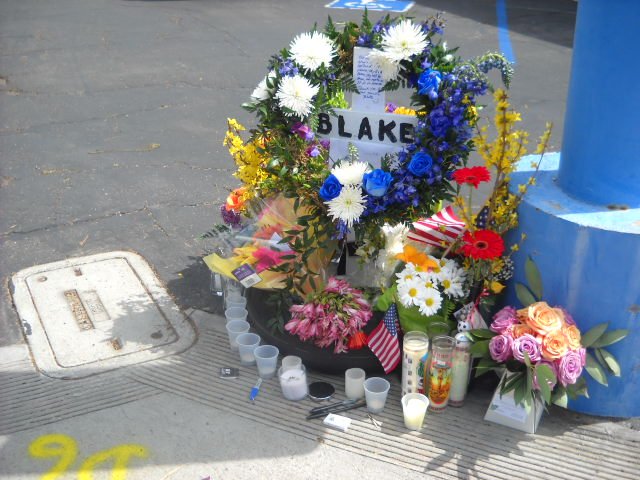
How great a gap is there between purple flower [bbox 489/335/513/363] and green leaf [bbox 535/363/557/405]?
0.51ft

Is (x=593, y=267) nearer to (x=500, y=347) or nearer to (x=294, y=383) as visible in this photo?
(x=500, y=347)

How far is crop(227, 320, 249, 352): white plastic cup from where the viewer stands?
3904 millimetres

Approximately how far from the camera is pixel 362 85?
150 inches

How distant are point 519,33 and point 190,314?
8717 millimetres

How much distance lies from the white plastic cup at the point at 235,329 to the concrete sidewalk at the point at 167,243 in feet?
0.33

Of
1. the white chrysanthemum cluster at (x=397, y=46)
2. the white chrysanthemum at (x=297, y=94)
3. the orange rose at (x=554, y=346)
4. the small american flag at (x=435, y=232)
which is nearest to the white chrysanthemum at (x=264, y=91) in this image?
the white chrysanthemum at (x=297, y=94)

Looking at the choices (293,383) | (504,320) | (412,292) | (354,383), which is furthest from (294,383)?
(504,320)

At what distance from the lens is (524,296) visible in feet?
11.4

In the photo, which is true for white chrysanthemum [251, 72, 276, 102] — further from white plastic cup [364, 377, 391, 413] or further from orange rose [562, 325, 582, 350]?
orange rose [562, 325, 582, 350]

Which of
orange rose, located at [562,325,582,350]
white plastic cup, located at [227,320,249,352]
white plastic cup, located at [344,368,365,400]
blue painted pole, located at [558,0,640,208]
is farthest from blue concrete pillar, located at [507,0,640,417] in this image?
white plastic cup, located at [227,320,249,352]

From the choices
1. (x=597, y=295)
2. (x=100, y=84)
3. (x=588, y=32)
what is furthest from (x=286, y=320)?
→ (x=100, y=84)

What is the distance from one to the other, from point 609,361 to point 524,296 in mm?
490

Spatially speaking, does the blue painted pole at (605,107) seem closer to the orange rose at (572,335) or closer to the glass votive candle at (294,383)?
the orange rose at (572,335)

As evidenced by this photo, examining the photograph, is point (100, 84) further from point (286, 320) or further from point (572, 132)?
point (572, 132)
